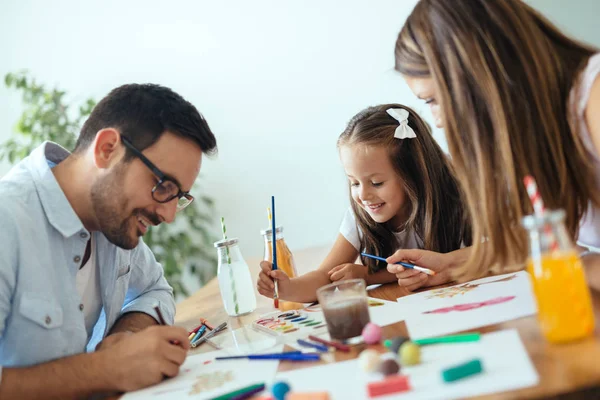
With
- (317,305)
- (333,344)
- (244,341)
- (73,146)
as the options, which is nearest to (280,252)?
(317,305)

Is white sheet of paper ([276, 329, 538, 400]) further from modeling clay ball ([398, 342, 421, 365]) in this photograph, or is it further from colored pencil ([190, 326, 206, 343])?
colored pencil ([190, 326, 206, 343])

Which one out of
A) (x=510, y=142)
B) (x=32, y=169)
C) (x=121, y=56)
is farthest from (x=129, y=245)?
(x=121, y=56)

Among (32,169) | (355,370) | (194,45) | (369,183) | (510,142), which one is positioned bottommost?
(355,370)

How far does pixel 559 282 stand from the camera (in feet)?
2.54

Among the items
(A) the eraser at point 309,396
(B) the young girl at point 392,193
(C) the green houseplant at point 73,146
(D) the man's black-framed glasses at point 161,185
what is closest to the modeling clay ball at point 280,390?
(A) the eraser at point 309,396

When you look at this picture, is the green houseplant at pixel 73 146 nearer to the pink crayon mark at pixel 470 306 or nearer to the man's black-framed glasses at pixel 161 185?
the man's black-framed glasses at pixel 161 185

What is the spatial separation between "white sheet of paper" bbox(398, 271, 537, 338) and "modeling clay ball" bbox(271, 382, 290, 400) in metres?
0.28

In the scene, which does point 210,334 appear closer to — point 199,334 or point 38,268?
point 199,334

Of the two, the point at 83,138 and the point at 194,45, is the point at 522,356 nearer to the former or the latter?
the point at 83,138

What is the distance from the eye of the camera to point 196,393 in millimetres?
960

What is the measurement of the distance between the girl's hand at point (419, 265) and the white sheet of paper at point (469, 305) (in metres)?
0.07

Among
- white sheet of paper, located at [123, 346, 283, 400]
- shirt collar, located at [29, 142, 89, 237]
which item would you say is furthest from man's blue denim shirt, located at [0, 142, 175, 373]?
white sheet of paper, located at [123, 346, 283, 400]

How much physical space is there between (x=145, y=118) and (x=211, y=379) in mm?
615

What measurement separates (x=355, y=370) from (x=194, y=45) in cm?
386
